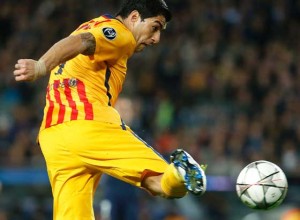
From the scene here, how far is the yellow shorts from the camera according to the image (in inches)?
241

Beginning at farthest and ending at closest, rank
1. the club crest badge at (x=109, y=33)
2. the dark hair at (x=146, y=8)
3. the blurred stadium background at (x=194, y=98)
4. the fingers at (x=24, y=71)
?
the blurred stadium background at (x=194, y=98), the dark hair at (x=146, y=8), the club crest badge at (x=109, y=33), the fingers at (x=24, y=71)

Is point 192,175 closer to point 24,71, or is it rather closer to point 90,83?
point 90,83

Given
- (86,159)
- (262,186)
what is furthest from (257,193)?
(86,159)

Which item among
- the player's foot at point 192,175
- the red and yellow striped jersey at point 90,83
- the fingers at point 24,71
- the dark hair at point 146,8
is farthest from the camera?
the dark hair at point 146,8

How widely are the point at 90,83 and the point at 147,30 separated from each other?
1.95 ft

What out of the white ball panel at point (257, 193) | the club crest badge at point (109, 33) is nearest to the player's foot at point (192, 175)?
the white ball panel at point (257, 193)

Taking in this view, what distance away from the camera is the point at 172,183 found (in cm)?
588

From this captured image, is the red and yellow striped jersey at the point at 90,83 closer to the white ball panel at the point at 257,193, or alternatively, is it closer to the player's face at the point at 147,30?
the player's face at the point at 147,30

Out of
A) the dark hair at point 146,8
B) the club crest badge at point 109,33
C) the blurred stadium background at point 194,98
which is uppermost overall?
the dark hair at point 146,8

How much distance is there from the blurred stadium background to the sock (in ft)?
13.2

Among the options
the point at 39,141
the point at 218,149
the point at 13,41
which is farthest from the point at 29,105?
the point at 39,141

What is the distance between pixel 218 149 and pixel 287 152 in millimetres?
1086

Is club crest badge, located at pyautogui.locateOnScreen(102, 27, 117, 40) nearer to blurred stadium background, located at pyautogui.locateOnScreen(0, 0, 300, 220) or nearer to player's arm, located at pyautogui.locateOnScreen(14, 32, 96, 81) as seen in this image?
player's arm, located at pyautogui.locateOnScreen(14, 32, 96, 81)

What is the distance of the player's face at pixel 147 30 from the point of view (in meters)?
6.37
